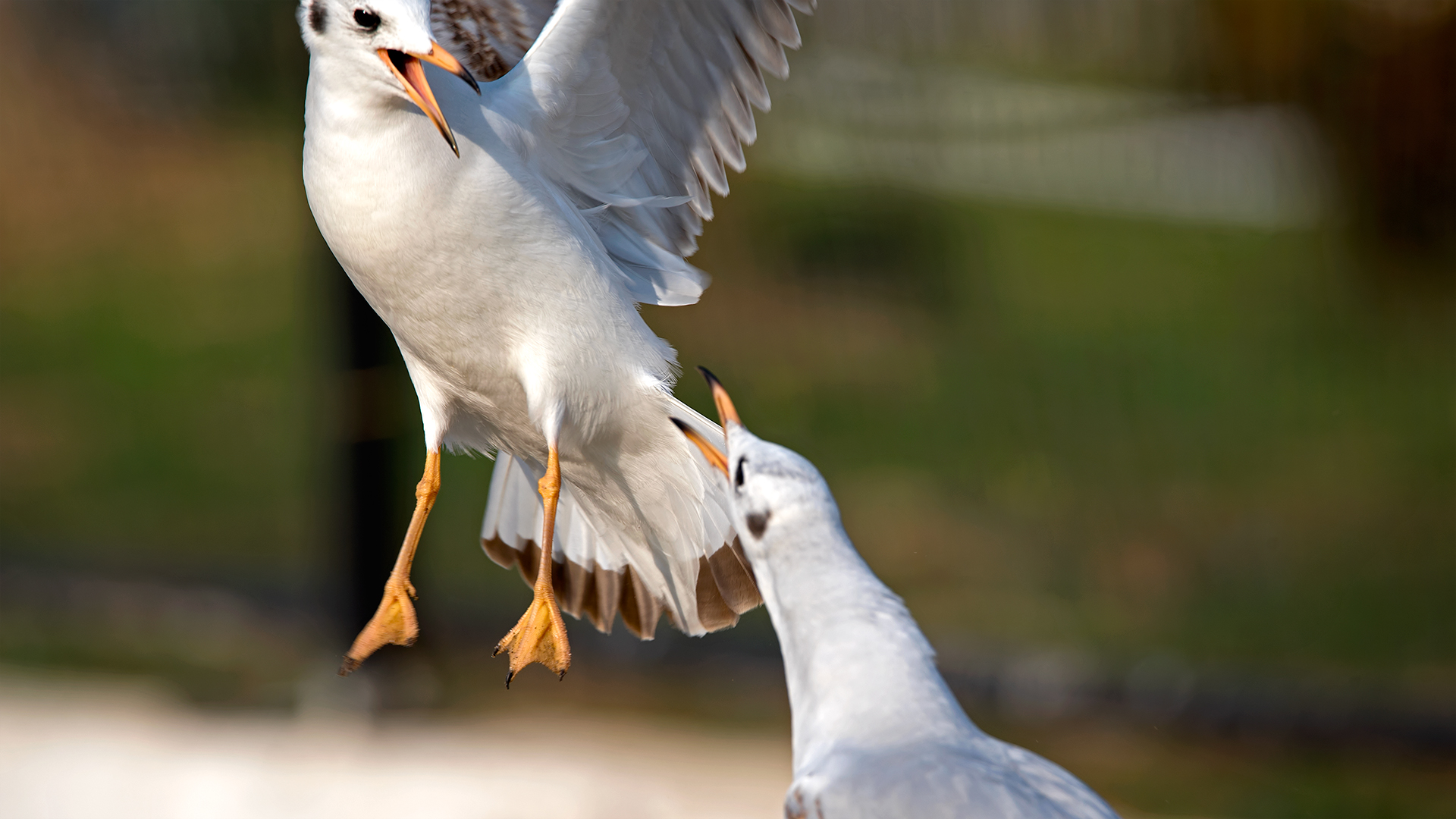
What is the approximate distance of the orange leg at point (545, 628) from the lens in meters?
2.31

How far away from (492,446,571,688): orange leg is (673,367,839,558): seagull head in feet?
1.25

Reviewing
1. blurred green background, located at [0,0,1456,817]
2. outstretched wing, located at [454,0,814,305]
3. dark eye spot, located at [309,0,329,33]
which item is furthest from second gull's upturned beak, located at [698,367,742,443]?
blurred green background, located at [0,0,1456,817]

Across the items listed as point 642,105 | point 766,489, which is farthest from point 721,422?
point 642,105

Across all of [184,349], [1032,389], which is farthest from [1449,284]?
[184,349]

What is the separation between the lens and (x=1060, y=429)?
625 centimetres

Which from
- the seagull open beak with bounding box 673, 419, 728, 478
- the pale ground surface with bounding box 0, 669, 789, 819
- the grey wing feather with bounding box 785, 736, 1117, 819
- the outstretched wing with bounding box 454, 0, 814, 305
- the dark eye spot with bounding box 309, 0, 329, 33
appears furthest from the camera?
the pale ground surface with bounding box 0, 669, 789, 819

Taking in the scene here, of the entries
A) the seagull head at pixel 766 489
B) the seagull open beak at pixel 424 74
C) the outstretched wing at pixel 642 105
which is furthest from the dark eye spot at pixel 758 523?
the outstretched wing at pixel 642 105

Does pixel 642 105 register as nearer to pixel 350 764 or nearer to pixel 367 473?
pixel 350 764

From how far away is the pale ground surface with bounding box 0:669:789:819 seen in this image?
4.31 meters

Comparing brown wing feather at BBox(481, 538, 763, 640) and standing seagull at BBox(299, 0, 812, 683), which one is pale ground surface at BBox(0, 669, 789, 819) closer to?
brown wing feather at BBox(481, 538, 763, 640)

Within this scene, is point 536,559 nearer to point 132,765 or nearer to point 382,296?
point 382,296

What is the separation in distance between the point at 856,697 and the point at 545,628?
61cm

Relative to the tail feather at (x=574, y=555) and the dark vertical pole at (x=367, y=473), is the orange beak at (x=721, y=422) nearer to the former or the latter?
the tail feather at (x=574, y=555)

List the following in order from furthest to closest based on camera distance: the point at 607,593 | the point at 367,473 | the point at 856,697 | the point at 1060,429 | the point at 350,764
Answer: the point at 1060,429, the point at 367,473, the point at 350,764, the point at 607,593, the point at 856,697
